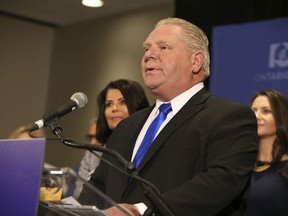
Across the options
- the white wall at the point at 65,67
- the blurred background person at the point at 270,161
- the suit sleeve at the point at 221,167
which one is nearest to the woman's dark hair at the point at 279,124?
the blurred background person at the point at 270,161

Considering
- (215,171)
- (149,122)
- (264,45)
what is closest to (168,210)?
(215,171)

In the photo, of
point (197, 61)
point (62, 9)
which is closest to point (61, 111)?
point (197, 61)

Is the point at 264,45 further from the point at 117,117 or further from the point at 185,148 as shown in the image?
the point at 185,148

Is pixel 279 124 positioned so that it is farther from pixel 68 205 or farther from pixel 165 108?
pixel 68 205

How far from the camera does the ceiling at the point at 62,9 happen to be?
7.66 m

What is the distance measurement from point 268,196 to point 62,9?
513cm

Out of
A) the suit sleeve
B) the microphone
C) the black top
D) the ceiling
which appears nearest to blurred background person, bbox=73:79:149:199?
the black top

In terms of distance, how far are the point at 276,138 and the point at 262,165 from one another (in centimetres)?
18

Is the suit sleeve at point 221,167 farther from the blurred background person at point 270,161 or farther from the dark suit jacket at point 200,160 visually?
the blurred background person at point 270,161

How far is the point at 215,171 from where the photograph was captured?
208 centimetres

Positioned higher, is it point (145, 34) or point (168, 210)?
point (145, 34)

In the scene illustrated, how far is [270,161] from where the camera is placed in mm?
3723

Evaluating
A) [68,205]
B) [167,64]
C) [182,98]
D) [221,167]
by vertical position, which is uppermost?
[167,64]

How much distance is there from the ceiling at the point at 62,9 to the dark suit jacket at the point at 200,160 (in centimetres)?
527
